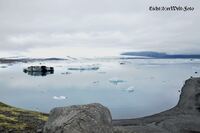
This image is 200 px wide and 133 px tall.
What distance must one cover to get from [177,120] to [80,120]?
19.3 metres

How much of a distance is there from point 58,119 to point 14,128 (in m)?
3.95

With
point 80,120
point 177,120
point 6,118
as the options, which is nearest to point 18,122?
point 6,118

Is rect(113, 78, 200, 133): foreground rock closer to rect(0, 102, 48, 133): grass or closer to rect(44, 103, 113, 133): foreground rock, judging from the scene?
rect(44, 103, 113, 133): foreground rock

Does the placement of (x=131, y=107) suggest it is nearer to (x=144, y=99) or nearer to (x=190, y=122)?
(x=144, y=99)

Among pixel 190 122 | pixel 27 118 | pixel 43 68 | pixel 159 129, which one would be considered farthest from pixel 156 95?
pixel 43 68

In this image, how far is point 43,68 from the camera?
4761 inches

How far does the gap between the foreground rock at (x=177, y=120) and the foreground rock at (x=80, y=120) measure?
362cm

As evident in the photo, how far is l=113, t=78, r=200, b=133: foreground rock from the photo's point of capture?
24686mm

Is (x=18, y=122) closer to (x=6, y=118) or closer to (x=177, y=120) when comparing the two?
(x=6, y=118)

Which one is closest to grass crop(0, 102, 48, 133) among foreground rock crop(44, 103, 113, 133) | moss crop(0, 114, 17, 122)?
moss crop(0, 114, 17, 122)

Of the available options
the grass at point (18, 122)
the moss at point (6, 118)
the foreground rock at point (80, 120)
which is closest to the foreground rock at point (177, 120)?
the foreground rock at point (80, 120)

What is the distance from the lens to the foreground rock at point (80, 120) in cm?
1218

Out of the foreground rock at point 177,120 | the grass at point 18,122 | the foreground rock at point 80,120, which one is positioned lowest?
the foreground rock at point 177,120

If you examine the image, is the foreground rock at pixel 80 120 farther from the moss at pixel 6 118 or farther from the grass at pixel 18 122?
the moss at pixel 6 118
